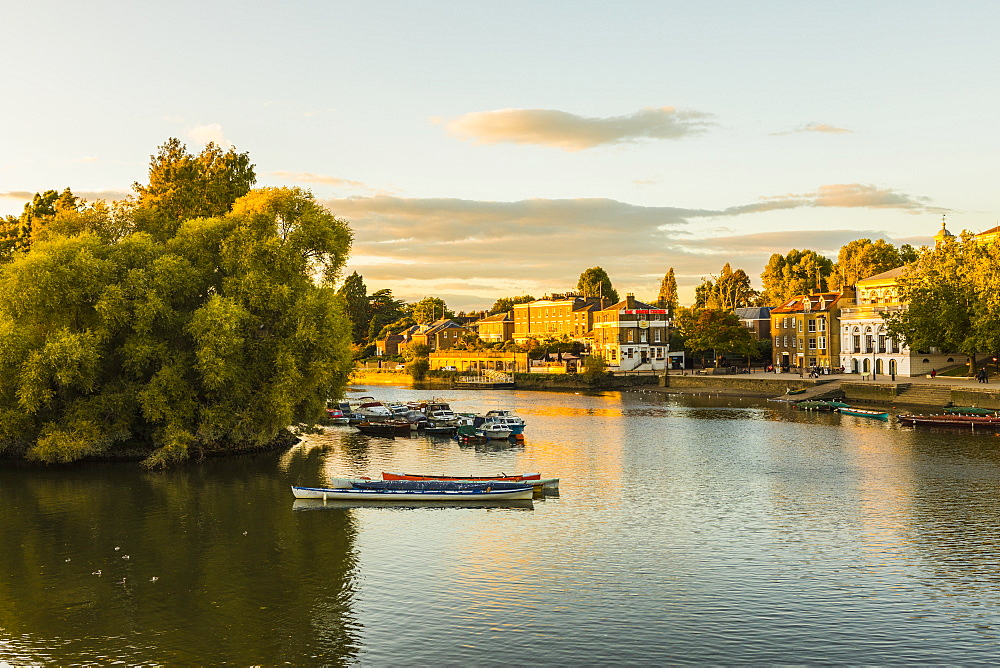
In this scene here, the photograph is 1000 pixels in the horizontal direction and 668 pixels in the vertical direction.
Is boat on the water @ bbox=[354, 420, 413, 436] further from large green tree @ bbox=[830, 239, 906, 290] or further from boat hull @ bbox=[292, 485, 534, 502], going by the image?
large green tree @ bbox=[830, 239, 906, 290]

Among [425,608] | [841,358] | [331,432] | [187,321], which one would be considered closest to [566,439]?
[331,432]

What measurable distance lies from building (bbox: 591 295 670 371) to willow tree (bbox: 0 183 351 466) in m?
103

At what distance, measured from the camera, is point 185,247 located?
58312mm

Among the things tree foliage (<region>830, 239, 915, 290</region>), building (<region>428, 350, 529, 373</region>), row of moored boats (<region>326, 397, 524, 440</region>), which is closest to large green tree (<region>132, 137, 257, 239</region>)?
row of moored boats (<region>326, 397, 524, 440</region>)

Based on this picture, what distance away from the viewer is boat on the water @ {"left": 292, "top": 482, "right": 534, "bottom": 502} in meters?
44.3

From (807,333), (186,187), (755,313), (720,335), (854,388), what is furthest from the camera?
(755,313)

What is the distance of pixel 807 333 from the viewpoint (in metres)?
134

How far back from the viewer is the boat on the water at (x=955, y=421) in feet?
240

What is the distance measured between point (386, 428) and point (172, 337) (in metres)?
27.0

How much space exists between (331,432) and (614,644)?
58.1m

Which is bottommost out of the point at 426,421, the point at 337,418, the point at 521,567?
the point at 521,567

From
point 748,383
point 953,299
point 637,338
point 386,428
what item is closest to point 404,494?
point 386,428

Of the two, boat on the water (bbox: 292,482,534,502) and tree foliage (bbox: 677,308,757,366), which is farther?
tree foliage (bbox: 677,308,757,366)

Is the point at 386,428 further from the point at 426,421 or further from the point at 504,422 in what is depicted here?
the point at 504,422
